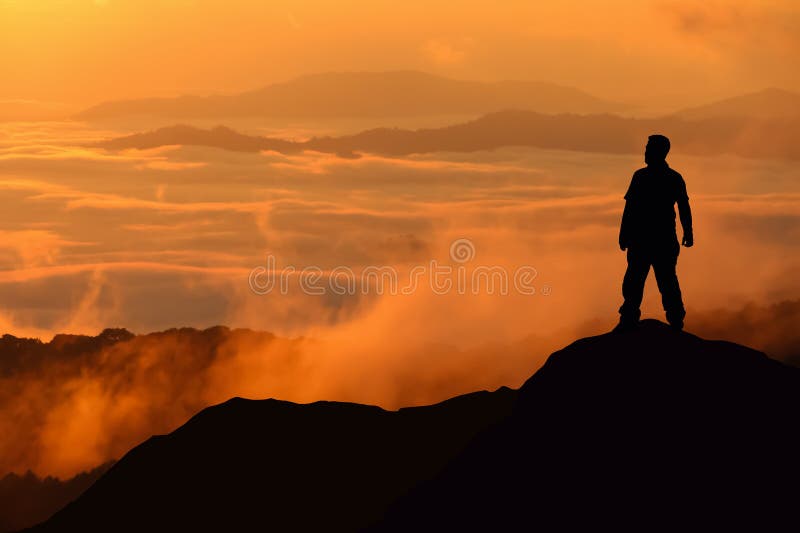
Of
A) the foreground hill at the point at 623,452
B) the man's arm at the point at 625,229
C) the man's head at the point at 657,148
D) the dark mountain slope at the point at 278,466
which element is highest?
the man's head at the point at 657,148

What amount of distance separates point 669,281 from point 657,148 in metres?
3.22

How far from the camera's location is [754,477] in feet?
97.8

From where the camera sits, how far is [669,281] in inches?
1232

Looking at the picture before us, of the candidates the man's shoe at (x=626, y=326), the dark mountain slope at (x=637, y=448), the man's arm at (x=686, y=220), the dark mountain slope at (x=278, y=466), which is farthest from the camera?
the dark mountain slope at (x=278, y=466)

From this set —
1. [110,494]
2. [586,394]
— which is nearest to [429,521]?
[586,394]

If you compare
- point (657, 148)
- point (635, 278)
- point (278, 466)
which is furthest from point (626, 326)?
point (278, 466)

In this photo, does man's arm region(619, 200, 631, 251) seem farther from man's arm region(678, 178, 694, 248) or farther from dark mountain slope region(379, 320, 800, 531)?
dark mountain slope region(379, 320, 800, 531)

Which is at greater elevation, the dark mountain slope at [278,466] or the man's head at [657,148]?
the man's head at [657,148]

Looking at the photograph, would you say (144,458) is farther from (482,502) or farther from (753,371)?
(753,371)

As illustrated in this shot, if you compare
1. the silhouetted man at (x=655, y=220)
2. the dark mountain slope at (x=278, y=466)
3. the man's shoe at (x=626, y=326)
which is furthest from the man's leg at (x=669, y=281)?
the dark mountain slope at (x=278, y=466)

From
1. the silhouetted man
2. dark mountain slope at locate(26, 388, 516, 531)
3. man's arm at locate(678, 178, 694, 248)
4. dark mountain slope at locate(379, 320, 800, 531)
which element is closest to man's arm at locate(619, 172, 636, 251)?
the silhouetted man

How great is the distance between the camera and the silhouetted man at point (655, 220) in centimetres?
3098

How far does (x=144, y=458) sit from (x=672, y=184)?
29799 mm

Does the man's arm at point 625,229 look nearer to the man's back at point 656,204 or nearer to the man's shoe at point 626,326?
the man's back at point 656,204
